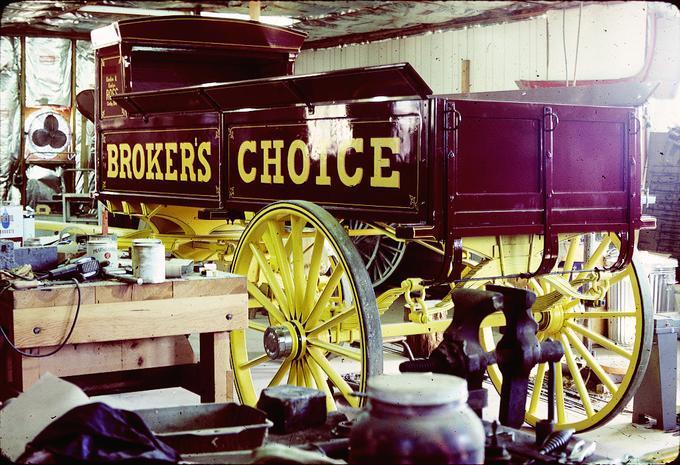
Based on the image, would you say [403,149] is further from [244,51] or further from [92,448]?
[244,51]

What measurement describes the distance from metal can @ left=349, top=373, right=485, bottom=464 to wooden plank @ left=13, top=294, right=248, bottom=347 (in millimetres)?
1986

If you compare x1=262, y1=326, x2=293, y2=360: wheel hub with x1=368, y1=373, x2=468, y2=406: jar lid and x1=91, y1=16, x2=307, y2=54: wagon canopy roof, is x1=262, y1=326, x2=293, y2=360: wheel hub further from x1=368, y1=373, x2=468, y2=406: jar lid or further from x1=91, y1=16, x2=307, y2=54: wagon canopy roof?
x1=91, y1=16, x2=307, y2=54: wagon canopy roof

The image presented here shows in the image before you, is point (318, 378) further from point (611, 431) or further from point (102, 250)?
point (611, 431)

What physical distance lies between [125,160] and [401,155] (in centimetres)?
293

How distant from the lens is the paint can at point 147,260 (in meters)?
3.46

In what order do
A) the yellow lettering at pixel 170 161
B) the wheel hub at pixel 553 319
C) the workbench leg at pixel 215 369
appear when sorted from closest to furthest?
1. the workbench leg at pixel 215 369
2. the wheel hub at pixel 553 319
3. the yellow lettering at pixel 170 161

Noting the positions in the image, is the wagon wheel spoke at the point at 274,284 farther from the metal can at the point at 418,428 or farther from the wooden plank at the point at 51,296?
the metal can at the point at 418,428

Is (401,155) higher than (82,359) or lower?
higher

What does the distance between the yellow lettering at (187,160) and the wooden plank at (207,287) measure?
70.9 inches

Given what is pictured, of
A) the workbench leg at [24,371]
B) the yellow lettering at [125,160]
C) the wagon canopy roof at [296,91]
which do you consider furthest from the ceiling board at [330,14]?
the workbench leg at [24,371]

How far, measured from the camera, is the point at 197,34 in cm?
645

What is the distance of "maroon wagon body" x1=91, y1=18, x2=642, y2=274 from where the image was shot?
12.6ft

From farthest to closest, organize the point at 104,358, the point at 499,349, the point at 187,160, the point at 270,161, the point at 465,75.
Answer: the point at 465,75
the point at 187,160
the point at 270,161
the point at 104,358
the point at 499,349

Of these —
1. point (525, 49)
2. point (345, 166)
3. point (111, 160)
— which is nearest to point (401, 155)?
point (345, 166)
